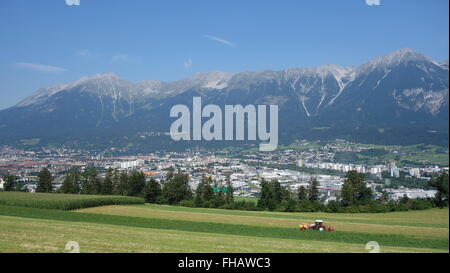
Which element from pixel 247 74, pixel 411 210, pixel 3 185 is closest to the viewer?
pixel 411 210

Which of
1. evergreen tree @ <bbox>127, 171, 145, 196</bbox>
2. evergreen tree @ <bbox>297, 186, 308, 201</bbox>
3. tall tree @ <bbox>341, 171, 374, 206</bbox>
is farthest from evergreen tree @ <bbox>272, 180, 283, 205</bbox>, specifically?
evergreen tree @ <bbox>127, 171, 145, 196</bbox>

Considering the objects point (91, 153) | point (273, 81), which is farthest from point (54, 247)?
point (273, 81)

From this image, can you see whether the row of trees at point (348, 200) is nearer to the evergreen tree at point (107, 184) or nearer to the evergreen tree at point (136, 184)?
the evergreen tree at point (136, 184)

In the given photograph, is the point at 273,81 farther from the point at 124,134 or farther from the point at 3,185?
the point at 3,185

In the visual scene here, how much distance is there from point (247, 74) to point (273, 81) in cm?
1915

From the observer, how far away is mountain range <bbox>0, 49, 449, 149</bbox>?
52.5 metres

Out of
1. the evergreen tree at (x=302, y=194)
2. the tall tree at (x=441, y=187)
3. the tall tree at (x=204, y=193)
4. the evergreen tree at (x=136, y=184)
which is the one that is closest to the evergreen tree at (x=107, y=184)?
the evergreen tree at (x=136, y=184)

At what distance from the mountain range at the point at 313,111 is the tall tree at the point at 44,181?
4729 millimetres

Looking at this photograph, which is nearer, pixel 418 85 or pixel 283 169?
pixel 283 169

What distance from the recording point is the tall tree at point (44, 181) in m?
39.2

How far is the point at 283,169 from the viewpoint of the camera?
53.8 meters

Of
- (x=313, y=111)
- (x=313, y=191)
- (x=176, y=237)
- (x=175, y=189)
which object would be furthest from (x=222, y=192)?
(x=313, y=111)

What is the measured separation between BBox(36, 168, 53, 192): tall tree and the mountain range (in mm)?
4729

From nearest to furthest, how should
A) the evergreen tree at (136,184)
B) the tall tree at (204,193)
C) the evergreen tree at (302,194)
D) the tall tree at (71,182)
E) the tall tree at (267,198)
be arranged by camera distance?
the tall tree at (267,198)
the evergreen tree at (302,194)
the tall tree at (204,193)
the tall tree at (71,182)
the evergreen tree at (136,184)
